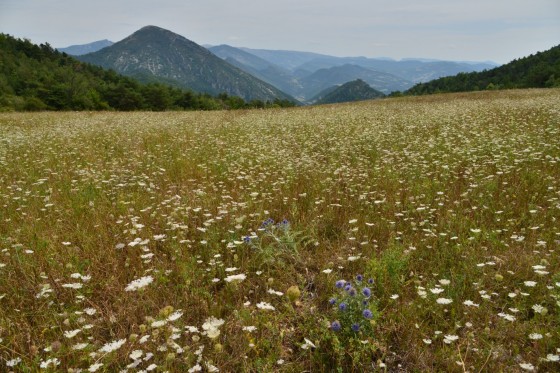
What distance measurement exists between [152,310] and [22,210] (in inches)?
158

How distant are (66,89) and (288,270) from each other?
87.1 meters

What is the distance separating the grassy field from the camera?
8.86ft

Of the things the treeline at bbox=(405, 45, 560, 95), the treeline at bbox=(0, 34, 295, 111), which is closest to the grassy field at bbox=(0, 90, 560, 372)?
the treeline at bbox=(0, 34, 295, 111)

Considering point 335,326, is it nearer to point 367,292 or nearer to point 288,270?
point 367,292

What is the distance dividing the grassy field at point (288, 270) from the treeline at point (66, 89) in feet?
197

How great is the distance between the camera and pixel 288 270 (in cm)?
388

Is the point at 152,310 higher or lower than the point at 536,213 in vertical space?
lower

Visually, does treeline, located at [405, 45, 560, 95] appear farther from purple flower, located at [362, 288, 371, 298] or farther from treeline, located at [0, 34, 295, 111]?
purple flower, located at [362, 288, 371, 298]

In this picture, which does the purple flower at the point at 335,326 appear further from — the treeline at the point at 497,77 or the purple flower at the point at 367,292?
the treeline at the point at 497,77

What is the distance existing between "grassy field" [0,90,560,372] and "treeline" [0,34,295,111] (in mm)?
59895

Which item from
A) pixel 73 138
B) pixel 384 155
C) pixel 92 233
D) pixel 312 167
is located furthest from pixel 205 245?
pixel 73 138

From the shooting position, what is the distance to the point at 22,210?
5.72 m

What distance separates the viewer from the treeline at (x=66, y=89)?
68606 millimetres

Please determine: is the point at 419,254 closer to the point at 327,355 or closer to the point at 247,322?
the point at 327,355
